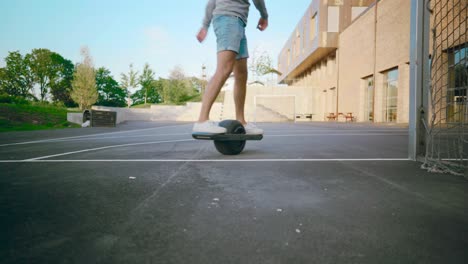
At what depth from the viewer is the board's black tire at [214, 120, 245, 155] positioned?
2878 millimetres

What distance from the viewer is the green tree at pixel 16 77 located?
45.4 meters

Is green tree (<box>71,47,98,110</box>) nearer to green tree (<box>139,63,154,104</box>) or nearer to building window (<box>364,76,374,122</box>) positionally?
green tree (<box>139,63,154,104</box>)

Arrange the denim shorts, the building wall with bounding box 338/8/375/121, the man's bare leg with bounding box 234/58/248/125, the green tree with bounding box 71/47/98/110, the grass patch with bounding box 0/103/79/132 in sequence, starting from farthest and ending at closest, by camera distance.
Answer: the green tree with bounding box 71/47/98/110, the building wall with bounding box 338/8/375/121, the grass patch with bounding box 0/103/79/132, the man's bare leg with bounding box 234/58/248/125, the denim shorts

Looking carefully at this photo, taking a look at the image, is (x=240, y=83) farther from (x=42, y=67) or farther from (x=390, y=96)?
(x=42, y=67)

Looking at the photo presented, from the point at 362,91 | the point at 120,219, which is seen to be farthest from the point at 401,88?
the point at 120,219

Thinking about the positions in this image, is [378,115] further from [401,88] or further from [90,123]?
[90,123]

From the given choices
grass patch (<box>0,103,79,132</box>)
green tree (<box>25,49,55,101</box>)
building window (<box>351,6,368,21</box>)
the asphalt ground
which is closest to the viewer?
the asphalt ground

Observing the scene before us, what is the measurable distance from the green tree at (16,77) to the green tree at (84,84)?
19512 mm

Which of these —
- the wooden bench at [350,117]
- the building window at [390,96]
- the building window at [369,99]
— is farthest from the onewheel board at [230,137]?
the wooden bench at [350,117]

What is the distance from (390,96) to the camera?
1733 cm

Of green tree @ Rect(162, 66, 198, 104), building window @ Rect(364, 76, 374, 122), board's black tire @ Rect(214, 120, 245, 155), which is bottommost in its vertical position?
board's black tire @ Rect(214, 120, 245, 155)

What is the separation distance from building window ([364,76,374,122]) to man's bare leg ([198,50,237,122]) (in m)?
19.3

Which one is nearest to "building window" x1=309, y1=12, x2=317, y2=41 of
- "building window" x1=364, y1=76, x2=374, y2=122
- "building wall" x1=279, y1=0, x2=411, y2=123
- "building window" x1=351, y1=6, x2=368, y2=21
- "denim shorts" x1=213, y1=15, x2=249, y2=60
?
"building wall" x1=279, y1=0, x2=411, y2=123

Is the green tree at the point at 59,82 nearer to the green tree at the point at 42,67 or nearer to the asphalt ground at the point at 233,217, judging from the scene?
the green tree at the point at 42,67
